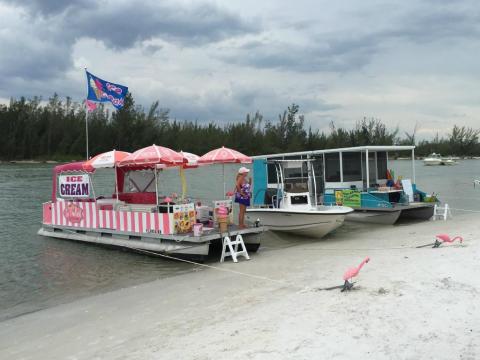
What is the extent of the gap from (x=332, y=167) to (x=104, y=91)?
338 inches

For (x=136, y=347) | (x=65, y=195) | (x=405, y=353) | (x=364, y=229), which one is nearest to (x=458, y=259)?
(x=405, y=353)

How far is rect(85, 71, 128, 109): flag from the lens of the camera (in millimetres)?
15791

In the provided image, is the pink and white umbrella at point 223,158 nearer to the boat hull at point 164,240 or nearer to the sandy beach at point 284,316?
the boat hull at point 164,240

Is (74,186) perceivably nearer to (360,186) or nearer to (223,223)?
(223,223)

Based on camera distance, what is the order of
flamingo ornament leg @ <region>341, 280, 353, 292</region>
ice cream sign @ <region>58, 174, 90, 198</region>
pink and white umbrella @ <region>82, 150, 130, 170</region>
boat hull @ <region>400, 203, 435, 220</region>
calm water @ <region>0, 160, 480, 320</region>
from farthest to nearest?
boat hull @ <region>400, 203, 435, 220</region>, ice cream sign @ <region>58, 174, 90, 198</region>, pink and white umbrella @ <region>82, 150, 130, 170</region>, calm water @ <region>0, 160, 480, 320</region>, flamingo ornament leg @ <region>341, 280, 353, 292</region>

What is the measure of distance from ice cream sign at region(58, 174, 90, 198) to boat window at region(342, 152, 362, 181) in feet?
29.4

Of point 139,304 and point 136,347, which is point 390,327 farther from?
point 139,304

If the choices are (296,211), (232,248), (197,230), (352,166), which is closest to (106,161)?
(197,230)

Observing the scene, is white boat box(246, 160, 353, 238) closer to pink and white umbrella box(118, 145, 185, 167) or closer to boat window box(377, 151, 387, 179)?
pink and white umbrella box(118, 145, 185, 167)

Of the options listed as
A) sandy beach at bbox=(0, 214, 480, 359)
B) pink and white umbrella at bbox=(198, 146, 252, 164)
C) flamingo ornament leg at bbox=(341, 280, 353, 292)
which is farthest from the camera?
pink and white umbrella at bbox=(198, 146, 252, 164)

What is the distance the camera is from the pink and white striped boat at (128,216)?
11465 mm

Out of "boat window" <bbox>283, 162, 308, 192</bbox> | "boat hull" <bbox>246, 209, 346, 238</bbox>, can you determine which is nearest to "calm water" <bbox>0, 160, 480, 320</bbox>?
"boat hull" <bbox>246, 209, 346, 238</bbox>

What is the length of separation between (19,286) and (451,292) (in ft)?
28.5

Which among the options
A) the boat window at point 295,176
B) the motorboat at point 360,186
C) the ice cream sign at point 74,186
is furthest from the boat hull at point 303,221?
the ice cream sign at point 74,186
